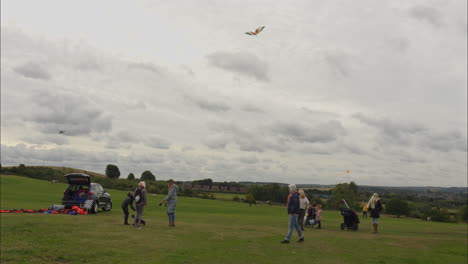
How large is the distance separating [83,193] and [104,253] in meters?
15.5

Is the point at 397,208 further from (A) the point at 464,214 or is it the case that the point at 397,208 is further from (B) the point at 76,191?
(B) the point at 76,191

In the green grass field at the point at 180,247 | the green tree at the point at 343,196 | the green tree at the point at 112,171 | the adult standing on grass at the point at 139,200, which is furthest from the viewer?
the green tree at the point at 112,171

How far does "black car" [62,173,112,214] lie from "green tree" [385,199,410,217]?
72162mm

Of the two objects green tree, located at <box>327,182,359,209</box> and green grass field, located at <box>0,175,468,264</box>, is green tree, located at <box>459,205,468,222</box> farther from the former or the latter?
green grass field, located at <box>0,175,468,264</box>

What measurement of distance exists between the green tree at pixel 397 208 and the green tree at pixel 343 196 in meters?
11.2

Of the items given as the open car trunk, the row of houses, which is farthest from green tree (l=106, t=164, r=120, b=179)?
the open car trunk

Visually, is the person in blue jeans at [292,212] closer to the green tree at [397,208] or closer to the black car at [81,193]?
the black car at [81,193]

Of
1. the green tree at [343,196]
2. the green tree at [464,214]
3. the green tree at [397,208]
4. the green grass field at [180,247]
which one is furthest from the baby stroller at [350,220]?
the green tree at [464,214]

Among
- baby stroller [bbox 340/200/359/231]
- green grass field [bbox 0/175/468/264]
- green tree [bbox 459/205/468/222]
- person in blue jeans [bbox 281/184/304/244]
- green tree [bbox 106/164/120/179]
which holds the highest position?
green tree [bbox 106/164/120/179]

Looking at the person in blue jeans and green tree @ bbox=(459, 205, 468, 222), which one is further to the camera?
green tree @ bbox=(459, 205, 468, 222)

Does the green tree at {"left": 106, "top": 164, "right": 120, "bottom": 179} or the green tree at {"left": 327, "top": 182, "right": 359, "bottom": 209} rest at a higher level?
the green tree at {"left": 106, "top": 164, "right": 120, "bottom": 179}

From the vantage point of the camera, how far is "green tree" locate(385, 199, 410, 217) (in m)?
80.8

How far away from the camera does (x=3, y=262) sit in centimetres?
948

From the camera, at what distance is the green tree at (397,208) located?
8081cm
